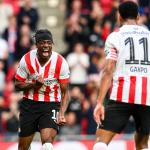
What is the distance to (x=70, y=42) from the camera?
1877 centimetres

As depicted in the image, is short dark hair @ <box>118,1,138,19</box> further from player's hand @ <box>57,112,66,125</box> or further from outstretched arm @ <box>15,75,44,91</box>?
player's hand @ <box>57,112,66,125</box>

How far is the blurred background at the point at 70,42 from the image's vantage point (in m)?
16.2

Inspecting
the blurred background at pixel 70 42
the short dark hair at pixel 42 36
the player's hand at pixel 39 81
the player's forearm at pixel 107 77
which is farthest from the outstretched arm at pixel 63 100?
the blurred background at pixel 70 42

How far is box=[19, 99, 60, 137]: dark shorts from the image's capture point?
10845 millimetres

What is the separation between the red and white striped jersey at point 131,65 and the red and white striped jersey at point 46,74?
118 cm

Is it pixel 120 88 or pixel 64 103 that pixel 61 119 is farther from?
pixel 120 88

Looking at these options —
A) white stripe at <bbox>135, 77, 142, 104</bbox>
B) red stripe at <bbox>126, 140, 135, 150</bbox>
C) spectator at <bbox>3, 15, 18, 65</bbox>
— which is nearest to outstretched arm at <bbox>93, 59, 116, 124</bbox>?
white stripe at <bbox>135, 77, 142, 104</bbox>

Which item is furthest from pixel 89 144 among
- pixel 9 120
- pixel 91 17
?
pixel 91 17

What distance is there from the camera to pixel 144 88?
996 centimetres

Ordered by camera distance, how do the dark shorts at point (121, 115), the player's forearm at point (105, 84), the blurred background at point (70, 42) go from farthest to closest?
the blurred background at point (70, 42)
the dark shorts at point (121, 115)
the player's forearm at point (105, 84)

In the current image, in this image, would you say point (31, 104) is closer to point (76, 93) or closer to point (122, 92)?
point (122, 92)

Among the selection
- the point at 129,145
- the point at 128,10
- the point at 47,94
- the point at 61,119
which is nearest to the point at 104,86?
the point at 128,10

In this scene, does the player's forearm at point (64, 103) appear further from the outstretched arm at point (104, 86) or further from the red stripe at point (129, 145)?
the red stripe at point (129, 145)

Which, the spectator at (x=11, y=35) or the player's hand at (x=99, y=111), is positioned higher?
the spectator at (x=11, y=35)
